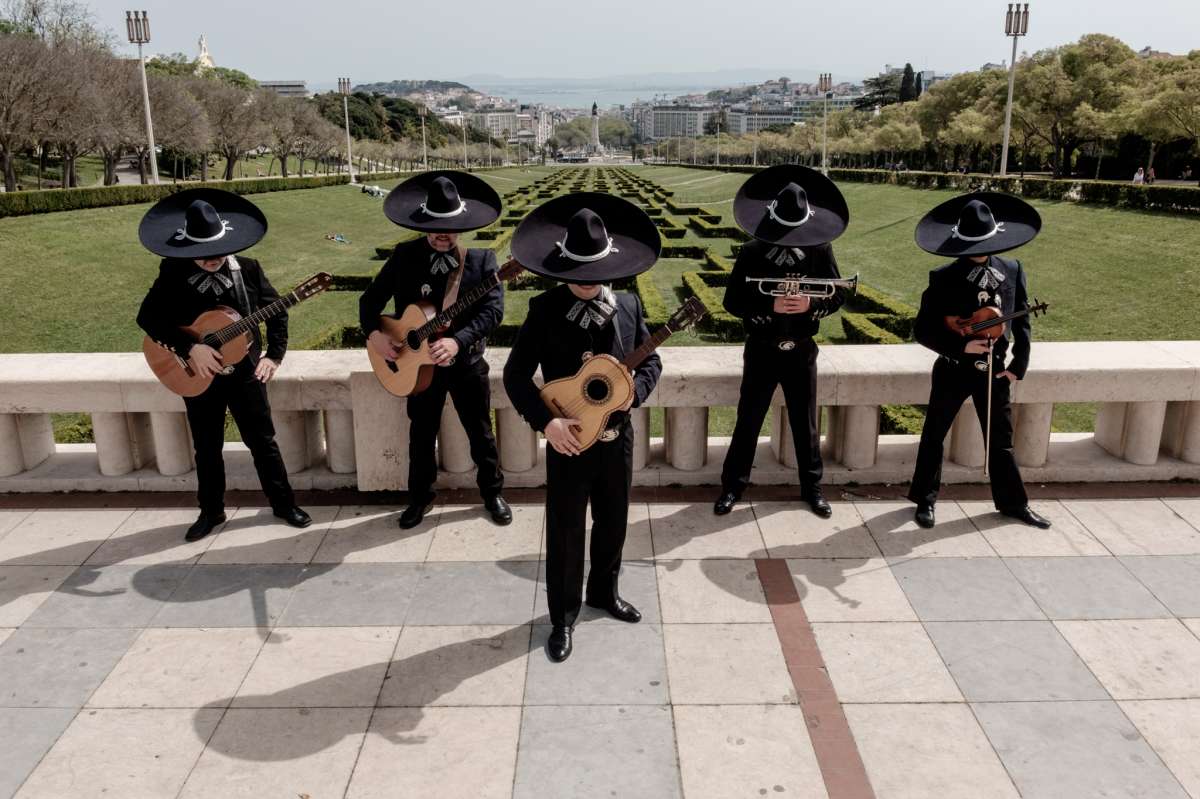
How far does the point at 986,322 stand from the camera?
20.8ft

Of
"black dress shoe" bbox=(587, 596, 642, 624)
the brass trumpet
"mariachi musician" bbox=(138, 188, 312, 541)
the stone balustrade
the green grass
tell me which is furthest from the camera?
the green grass

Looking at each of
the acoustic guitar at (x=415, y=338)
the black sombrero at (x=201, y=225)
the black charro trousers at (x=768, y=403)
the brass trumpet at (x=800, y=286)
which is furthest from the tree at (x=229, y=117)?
the brass trumpet at (x=800, y=286)

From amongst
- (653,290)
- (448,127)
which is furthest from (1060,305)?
(448,127)

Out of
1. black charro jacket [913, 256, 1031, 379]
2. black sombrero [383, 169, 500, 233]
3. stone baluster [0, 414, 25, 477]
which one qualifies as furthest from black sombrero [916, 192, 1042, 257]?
stone baluster [0, 414, 25, 477]

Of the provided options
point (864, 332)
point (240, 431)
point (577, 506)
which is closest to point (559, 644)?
point (577, 506)

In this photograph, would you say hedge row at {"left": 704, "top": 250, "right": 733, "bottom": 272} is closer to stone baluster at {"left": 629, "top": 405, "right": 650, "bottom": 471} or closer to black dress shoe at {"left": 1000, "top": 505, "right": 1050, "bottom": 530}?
stone baluster at {"left": 629, "top": 405, "right": 650, "bottom": 471}

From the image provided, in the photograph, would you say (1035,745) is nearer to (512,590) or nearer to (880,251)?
(512,590)

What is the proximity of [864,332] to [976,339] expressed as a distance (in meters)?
8.21

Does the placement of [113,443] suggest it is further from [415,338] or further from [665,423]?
[665,423]

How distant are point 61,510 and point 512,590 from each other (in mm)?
3919

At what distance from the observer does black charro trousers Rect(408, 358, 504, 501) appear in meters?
6.66

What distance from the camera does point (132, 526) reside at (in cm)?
693

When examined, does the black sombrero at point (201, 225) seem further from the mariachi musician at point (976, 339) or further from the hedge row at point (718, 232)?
the hedge row at point (718, 232)

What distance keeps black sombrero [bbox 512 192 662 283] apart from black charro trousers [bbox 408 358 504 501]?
6.03ft
